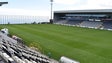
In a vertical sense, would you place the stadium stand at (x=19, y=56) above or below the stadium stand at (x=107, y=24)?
above

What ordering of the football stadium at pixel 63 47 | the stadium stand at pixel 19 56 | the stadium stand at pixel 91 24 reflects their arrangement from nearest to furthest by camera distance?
the stadium stand at pixel 19 56 < the football stadium at pixel 63 47 < the stadium stand at pixel 91 24

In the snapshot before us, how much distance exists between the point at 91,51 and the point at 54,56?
6.48 meters

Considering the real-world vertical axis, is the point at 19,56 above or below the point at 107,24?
above

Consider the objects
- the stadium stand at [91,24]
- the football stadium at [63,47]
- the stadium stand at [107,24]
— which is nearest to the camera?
the football stadium at [63,47]

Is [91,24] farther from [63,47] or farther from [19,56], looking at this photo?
[19,56]

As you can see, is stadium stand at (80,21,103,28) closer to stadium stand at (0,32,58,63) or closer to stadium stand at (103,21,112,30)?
stadium stand at (103,21,112,30)

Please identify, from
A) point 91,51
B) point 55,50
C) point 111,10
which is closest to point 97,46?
point 91,51

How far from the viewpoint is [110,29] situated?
72375 millimetres

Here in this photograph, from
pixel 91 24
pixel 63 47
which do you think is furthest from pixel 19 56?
pixel 91 24

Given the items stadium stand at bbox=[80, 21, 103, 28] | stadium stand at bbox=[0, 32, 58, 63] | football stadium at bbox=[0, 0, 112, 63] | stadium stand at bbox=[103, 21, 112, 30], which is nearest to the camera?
stadium stand at bbox=[0, 32, 58, 63]

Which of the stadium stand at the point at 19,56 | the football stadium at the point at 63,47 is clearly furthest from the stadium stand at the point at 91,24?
the stadium stand at the point at 19,56

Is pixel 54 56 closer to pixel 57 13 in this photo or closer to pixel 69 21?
pixel 69 21

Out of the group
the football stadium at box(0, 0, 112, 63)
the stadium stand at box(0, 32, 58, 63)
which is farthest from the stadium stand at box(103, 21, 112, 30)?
the stadium stand at box(0, 32, 58, 63)

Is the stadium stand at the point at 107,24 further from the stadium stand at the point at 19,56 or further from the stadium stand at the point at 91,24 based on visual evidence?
the stadium stand at the point at 19,56
